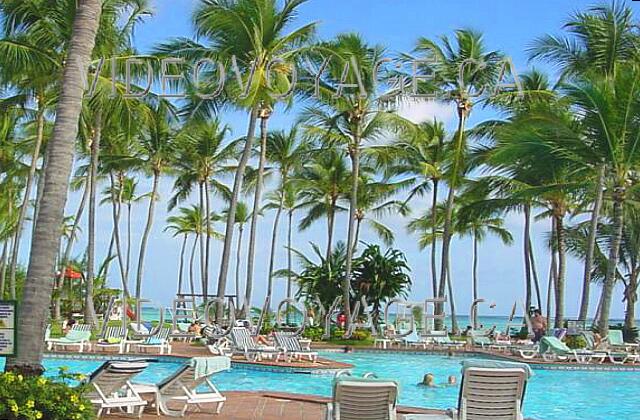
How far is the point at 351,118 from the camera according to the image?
92.3 ft

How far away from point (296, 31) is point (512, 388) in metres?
16.8

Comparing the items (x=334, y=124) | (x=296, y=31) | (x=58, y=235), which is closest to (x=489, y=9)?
(x=58, y=235)

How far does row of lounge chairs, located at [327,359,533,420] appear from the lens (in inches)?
311

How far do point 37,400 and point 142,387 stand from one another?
11.0ft

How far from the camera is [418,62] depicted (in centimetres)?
1040

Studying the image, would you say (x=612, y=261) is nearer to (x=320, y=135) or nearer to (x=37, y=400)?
(x=320, y=135)

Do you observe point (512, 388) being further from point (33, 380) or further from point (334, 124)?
point (334, 124)

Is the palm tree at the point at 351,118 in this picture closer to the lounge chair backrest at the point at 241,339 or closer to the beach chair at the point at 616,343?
the lounge chair backrest at the point at 241,339

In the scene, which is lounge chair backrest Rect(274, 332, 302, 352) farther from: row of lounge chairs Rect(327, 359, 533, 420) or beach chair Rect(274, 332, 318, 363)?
row of lounge chairs Rect(327, 359, 533, 420)

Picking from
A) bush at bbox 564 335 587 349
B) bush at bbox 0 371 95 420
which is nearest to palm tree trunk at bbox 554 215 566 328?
bush at bbox 564 335 587 349

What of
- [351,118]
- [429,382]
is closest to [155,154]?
[351,118]

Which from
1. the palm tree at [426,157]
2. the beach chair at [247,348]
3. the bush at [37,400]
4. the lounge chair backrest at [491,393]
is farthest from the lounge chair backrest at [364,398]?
the palm tree at [426,157]

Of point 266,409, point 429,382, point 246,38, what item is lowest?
point 266,409

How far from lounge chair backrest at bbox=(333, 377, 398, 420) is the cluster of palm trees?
2.75 metres
